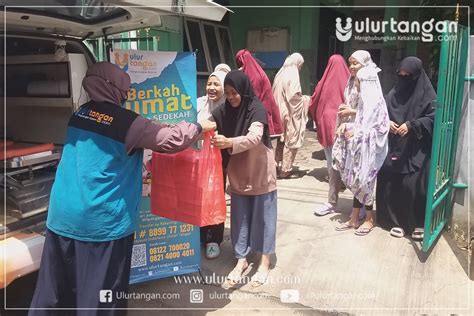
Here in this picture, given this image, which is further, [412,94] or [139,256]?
[412,94]

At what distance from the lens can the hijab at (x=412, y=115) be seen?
11.8ft

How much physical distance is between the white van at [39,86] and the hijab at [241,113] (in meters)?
0.44

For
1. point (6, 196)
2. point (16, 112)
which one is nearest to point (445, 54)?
point (6, 196)

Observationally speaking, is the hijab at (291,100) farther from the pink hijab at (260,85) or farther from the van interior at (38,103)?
the van interior at (38,103)

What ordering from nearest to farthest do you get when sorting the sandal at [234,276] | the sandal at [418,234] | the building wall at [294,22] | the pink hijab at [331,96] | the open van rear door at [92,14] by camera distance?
the open van rear door at [92,14], the sandal at [234,276], the sandal at [418,234], the pink hijab at [331,96], the building wall at [294,22]

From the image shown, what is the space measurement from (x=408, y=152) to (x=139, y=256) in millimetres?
2558

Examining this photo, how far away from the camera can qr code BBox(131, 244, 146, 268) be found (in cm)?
290

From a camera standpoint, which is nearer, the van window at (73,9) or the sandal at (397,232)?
the van window at (73,9)

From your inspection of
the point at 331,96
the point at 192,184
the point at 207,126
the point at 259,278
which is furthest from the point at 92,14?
the point at 331,96

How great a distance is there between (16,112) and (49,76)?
527 mm


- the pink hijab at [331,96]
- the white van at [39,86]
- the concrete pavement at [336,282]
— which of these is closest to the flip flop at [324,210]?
the concrete pavement at [336,282]

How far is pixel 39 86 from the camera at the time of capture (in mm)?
3258

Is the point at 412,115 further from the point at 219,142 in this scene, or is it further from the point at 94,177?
the point at 94,177

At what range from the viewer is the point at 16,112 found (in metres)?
3.48
